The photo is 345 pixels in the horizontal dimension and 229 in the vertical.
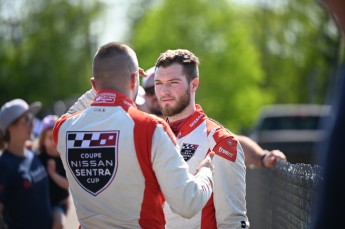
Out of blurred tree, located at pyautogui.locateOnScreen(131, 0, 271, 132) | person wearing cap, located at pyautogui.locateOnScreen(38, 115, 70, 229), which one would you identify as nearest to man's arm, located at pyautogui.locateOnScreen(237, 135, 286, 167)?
person wearing cap, located at pyautogui.locateOnScreen(38, 115, 70, 229)

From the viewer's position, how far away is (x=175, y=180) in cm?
454

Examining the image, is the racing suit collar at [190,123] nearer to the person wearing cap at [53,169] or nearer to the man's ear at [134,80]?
the man's ear at [134,80]

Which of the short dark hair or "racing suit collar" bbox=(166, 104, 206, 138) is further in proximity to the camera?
the short dark hair

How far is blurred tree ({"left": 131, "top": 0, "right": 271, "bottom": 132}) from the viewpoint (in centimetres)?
5691

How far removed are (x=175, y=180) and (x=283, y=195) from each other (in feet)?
9.58

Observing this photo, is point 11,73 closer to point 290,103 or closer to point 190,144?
point 290,103

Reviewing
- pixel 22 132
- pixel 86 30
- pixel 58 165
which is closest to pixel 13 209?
pixel 22 132

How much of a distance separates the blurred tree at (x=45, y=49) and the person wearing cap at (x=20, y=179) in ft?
180

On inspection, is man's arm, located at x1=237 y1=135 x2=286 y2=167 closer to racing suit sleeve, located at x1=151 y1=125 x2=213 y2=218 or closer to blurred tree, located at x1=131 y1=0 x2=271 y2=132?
racing suit sleeve, located at x1=151 y1=125 x2=213 y2=218

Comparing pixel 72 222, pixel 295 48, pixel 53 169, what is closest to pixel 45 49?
pixel 295 48

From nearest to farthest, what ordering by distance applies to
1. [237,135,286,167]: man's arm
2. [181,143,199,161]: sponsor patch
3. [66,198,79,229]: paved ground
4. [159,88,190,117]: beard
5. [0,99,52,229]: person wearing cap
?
[181,143,199,161]: sponsor patch → [159,88,190,117]: beard → [237,135,286,167]: man's arm → [0,99,52,229]: person wearing cap → [66,198,79,229]: paved ground

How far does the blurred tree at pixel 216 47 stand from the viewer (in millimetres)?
56906

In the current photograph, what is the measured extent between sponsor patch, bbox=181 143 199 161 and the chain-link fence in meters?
0.75

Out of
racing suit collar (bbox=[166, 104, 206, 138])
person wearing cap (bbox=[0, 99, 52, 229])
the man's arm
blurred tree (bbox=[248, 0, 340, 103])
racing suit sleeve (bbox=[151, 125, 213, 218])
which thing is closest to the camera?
racing suit sleeve (bbox=[151, 125, 213, 218])
